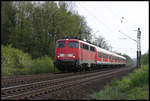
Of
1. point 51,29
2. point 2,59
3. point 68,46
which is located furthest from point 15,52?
point 51,29

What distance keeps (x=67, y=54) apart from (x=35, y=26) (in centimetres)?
2200

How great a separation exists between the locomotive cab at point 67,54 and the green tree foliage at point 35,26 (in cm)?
1698

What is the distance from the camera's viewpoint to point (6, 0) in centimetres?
4228

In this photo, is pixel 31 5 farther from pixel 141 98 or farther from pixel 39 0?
pixel 141 98

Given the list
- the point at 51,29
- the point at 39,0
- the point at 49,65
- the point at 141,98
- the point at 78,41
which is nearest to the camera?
the point at 141,98

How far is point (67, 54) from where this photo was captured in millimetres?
21797

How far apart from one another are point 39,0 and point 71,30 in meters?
8.38

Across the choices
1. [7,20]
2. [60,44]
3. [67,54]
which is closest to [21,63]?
[60,44]

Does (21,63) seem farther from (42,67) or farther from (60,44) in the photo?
(60,44)

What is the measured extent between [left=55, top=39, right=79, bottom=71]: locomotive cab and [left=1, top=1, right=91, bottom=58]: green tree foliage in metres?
17.0

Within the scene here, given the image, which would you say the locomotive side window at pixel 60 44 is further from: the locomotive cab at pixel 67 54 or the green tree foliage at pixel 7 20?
the green tree foliage at pixel 7 20

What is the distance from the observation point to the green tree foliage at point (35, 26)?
4056 cm

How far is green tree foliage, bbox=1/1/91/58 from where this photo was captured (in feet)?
133

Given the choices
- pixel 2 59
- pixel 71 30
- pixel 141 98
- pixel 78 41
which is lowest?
pixel 141 98
